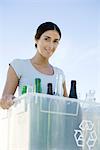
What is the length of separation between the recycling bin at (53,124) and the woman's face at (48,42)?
0.33 m

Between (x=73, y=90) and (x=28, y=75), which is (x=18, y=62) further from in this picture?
(x=73, y=90)

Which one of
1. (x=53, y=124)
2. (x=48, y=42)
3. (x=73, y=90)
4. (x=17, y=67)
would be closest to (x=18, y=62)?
(x=17, y=67)

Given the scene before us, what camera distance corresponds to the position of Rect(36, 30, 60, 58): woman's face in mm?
1342

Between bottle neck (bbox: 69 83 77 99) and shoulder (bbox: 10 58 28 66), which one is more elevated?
shoulder (bbox: 10 58 28 66)

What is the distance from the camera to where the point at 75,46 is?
2270 millimetres

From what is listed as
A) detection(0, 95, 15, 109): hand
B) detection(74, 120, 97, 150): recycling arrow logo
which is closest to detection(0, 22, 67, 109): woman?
detection(0, 95, 15, 109): hand

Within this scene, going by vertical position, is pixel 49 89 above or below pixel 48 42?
below

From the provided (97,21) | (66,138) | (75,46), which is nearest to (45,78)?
(66,138)

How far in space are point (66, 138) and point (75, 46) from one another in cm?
131

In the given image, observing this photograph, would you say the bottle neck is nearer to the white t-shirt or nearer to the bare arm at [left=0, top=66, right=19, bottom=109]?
the white t-shirt

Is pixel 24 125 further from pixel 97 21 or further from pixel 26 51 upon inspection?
pixel 97 21

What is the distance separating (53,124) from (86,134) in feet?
0.38

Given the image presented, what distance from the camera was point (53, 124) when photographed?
3.34 ft

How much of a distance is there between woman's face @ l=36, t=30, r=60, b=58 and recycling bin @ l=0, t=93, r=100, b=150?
33 centimetres
